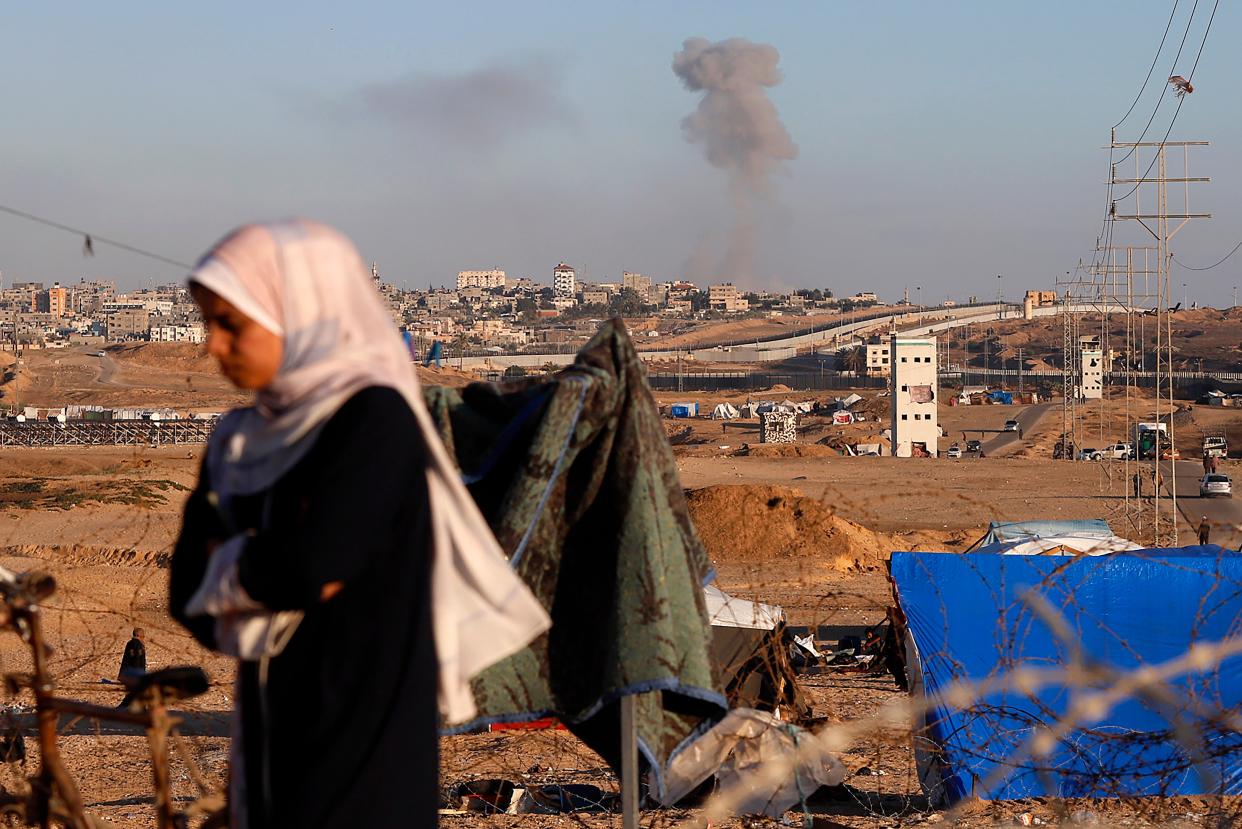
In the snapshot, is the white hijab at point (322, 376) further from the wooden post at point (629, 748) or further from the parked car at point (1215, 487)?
the parked car at point (1215, 487)

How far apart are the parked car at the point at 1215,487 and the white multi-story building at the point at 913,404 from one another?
59.5 feet

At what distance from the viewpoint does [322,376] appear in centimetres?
201

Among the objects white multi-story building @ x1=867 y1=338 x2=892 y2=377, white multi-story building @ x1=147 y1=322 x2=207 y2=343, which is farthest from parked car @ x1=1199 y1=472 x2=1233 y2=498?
white multi-story building @ x1=147 y1=322 x2=207 y2=343

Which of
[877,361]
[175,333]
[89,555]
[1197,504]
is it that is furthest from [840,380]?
[89,555]

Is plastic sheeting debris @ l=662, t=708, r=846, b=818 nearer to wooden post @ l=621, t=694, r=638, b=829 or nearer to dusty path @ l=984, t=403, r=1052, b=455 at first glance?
wooden post @ l=621, t=694, r=638, b=829

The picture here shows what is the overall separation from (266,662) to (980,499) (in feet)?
114

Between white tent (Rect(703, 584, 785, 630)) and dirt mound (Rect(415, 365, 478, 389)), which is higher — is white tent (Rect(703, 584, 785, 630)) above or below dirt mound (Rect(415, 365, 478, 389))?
below

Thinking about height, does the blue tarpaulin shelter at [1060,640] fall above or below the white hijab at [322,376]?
below

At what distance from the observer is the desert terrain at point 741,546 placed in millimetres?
6941

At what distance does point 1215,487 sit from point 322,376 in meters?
38.0

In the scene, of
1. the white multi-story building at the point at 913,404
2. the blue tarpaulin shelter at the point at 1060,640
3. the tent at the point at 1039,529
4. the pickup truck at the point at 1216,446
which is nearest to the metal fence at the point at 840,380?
the white multi-story building at the point at 913,404

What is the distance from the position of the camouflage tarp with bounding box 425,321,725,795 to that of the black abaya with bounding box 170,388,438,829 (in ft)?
4.80

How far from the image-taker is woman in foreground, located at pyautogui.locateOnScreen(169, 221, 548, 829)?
197 cm

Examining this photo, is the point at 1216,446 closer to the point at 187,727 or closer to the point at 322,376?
the point at 187,727
